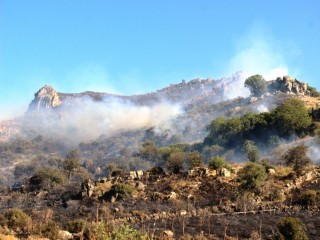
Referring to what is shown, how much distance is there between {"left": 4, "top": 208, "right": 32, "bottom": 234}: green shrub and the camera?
135ft

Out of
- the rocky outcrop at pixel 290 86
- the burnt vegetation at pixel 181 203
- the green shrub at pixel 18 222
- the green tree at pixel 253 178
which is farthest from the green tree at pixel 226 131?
the green shrub at pixel 18 222

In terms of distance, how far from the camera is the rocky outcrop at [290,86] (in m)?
178

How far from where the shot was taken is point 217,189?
2382 inches

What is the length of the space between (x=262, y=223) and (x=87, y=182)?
1199 inches

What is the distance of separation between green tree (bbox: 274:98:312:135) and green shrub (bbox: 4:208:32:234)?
77212 mm

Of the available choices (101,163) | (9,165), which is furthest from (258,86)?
(9,165)

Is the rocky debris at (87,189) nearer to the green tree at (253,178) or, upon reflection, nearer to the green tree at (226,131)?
the green tree at (253,178)

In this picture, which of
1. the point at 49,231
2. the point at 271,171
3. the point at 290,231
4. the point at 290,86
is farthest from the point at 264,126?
the point at 49,231

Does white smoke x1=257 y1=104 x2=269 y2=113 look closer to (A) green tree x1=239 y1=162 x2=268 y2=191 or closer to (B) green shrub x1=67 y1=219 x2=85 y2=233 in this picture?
(A) green tree x1=239 y1=162 x2=268 y2=191

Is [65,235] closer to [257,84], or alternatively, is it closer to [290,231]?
[290,231]

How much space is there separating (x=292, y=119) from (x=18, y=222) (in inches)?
3098

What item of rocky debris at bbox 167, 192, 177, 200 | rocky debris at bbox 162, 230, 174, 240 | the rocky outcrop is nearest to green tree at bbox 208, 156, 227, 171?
rocky debris at bbox 167, 192, 177, 200

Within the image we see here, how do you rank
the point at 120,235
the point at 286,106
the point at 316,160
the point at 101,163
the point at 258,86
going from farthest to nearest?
the point at 258,86 < the point at 101,163 < the point at 286,106 < the point at 316,160 < the point at 120,235

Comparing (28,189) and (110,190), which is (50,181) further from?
(110,190)
